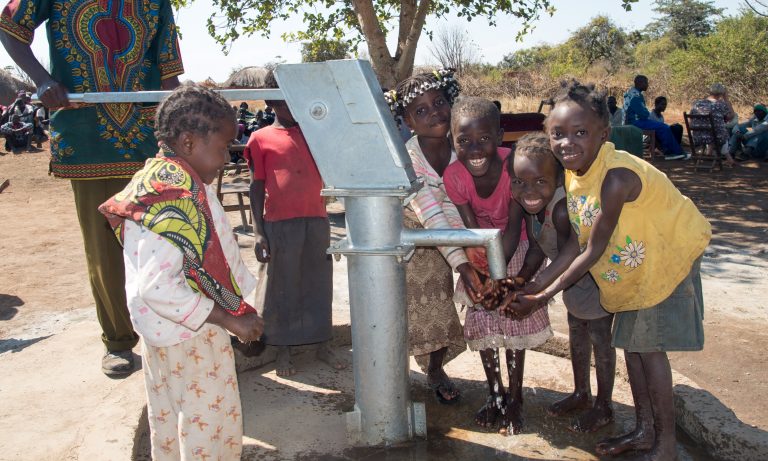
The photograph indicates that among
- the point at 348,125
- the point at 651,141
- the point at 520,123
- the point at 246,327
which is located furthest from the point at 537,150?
the point at 651,141

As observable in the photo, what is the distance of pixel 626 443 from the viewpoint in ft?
7.95

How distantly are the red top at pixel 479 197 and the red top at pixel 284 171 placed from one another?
0.76 meters

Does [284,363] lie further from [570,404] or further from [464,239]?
[464,239]

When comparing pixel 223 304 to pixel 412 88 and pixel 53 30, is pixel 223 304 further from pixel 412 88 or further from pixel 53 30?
pixel 53 30

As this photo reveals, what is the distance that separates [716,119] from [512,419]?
378 inches

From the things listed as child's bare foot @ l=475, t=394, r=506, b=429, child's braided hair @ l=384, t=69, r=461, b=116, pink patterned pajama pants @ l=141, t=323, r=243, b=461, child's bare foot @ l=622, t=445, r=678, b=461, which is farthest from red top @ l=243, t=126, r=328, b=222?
child's bare foot @ l=622, t=445, r=678, b=461

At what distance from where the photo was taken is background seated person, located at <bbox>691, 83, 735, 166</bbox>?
10703 millimetres

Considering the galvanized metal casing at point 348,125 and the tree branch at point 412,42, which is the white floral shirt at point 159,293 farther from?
the tree branch at point 412,42

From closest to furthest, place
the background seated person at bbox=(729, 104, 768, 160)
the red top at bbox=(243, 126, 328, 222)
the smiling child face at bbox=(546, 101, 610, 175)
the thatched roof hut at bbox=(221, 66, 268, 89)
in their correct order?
the smiling child face at bbox=(546, 101, 610, 175) → the red top at bbox=(243, 126, 328, 222) → the background seated person at bbox=(729, 104, 768, 160) → the thatched roof hut at bbox=(221, 66, 268, 89)

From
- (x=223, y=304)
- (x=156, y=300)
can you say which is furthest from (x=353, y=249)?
(x=156, y=300)

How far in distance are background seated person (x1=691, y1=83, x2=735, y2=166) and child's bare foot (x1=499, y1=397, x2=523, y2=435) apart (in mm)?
9275

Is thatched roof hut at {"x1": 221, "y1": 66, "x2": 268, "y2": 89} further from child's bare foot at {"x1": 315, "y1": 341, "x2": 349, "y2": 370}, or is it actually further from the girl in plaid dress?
the girl in plaid dress

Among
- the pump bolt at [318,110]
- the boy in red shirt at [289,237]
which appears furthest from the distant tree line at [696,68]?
the pump bolt at [318,110]

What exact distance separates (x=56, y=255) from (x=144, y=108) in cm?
350
